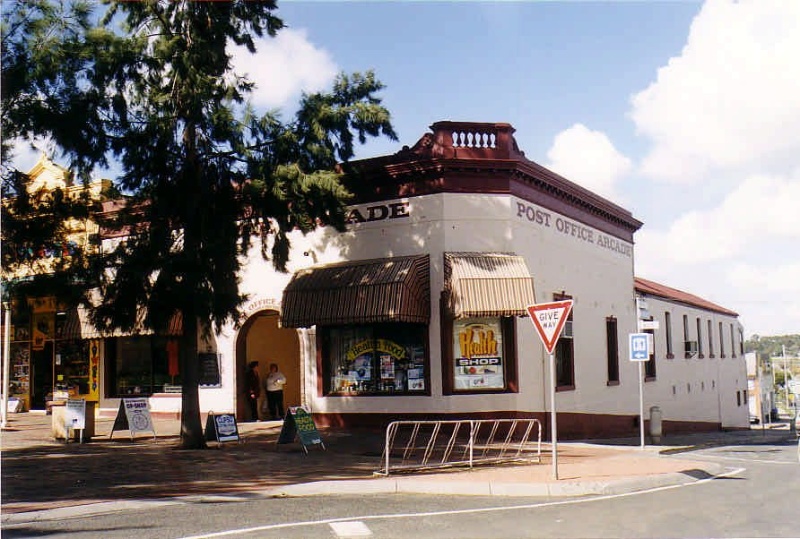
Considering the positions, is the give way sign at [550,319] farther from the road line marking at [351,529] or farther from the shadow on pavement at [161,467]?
the road line marking at [351,529]

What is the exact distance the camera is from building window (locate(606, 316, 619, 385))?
26.7 m

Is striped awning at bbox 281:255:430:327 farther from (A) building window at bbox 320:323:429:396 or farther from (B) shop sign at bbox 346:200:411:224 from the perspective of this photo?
(B) shop sign at bbox 346:200:411:224

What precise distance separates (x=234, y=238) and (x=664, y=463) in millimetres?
9858

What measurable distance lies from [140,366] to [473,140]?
12369 mm

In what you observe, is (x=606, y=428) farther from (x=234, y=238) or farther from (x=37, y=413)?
(x=37, y=413)

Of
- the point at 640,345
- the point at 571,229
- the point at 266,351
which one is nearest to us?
the point at 640,345

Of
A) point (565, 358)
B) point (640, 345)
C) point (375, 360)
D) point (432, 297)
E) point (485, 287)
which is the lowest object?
point (565, 358)

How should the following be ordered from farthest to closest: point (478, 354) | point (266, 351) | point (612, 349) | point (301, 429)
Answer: point (612, 349) < point (266, 351) < point (478, 354) < point (301, 429)

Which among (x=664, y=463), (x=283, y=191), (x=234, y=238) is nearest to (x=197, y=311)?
(x=234, y=238)

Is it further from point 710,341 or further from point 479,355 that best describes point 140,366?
point 710,341

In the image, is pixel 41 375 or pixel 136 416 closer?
pixel 136 416

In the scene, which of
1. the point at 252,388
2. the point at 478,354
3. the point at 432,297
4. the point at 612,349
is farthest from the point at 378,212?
the point at 612,349

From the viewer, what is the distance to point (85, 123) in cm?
1648

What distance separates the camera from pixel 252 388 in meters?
23.5
